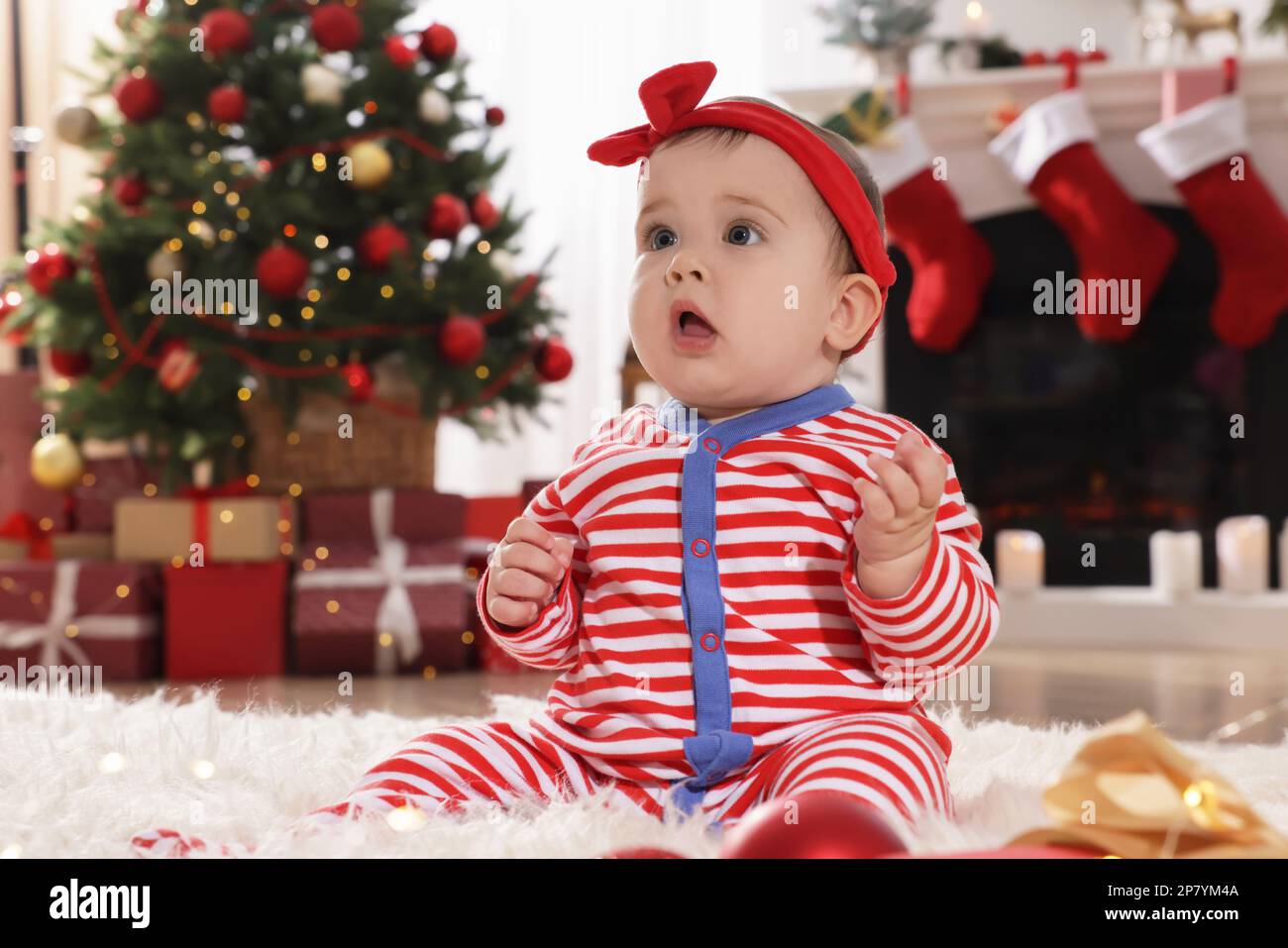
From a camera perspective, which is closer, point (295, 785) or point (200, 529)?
point (295, 785)

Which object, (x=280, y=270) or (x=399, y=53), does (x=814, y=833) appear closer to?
(x=280, y=270)

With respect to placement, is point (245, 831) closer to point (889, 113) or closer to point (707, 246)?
point (707, 246)

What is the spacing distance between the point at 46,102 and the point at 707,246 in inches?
119

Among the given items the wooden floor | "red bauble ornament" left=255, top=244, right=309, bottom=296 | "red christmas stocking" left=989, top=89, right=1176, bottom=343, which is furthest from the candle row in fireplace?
"red bauble ornament" left=255, top=244, right=309, bottom=296

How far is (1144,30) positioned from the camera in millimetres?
2971

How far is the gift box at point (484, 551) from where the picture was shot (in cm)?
225

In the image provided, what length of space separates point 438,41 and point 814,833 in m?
2.00

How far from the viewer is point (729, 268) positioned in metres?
0.93

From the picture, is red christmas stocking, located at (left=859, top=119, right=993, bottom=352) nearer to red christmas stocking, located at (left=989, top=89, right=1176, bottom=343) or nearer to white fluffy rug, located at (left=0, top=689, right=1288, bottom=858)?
red christmas stocking, located at (left=989, top=89, right=1176, bottom=343)

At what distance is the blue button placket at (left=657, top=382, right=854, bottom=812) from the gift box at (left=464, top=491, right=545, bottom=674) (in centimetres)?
108

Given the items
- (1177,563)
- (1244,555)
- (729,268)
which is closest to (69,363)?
(729,268)

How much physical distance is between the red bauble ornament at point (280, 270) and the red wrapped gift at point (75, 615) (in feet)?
1.60

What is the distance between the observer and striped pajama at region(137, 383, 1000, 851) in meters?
0.90
